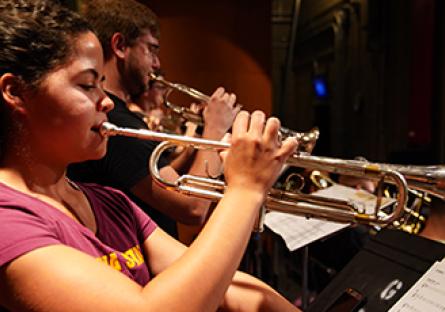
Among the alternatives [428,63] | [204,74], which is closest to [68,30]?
[204,74]

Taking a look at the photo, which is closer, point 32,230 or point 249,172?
point 32,230

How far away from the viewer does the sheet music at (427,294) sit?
951 mm

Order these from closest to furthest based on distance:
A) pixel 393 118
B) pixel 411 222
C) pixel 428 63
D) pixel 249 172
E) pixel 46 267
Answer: pixel 46 267, pixel 249 172, pixel 411 222, pixel 428 63, pixel 393 118

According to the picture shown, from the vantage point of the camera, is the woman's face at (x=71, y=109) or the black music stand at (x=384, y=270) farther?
the black music stand at (x=384, y=270)

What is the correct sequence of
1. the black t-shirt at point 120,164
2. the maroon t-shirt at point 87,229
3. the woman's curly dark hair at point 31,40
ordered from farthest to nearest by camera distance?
the black t-shirt at point 120,164, the woman's curly dark hair at point 31,40, the maroon t-shirt at point 87,229

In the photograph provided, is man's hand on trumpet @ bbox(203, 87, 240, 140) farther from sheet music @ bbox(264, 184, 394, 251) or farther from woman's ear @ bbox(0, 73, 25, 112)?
woman's ear @ bbox(0, 73, 25, 112)

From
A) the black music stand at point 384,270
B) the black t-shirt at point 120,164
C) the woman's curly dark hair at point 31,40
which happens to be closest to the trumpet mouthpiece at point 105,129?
the woman's curly dark hair at point 31,40

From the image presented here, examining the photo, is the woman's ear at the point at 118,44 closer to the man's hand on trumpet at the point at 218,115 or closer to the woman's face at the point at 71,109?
the man's hand on trumpet at the point at 218,115

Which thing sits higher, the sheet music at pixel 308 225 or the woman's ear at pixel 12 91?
the woman's ear at pixel 12 91

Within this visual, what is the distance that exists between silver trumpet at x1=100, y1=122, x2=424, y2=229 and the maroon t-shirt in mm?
145

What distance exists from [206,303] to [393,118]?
3765 mm

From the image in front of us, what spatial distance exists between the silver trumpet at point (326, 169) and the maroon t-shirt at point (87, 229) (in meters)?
0.15

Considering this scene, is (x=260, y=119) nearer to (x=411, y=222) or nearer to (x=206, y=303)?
(x=206, y=303)

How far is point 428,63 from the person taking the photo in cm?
363
